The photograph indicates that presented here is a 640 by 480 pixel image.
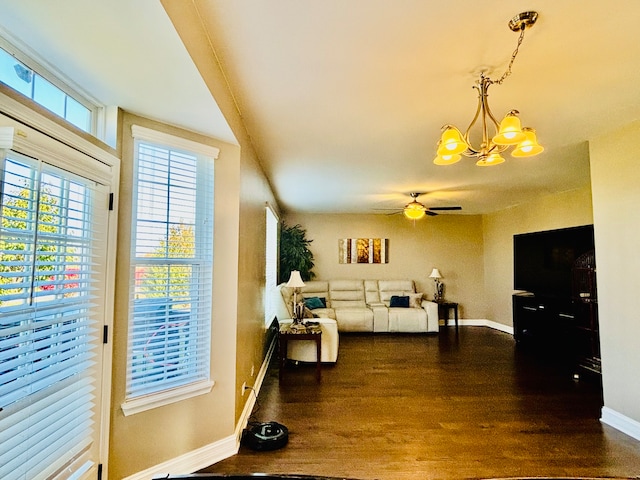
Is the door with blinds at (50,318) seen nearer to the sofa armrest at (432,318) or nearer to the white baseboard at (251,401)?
the white baseboard at (251,401)

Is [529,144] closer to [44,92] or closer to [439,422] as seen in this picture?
[439,422]

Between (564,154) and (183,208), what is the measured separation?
149 inches

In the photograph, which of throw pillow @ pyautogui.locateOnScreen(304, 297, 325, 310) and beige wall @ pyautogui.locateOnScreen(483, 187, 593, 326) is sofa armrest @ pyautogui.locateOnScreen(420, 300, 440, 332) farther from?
throw pillow @ pyautogui.locateOnScreen(304, 297, 325, 310)

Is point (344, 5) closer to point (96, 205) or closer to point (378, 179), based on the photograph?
point (96, 205)

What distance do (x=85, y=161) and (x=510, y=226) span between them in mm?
7251

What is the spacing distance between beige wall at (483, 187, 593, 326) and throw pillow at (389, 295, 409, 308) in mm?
1968

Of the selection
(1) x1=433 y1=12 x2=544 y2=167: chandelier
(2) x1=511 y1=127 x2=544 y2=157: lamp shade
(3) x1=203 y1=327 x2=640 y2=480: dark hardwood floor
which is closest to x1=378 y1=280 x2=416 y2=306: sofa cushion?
(3) x1=203 y1=327 x2=640 y2=480: dark hardwood floor

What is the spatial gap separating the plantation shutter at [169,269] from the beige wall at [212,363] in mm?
54

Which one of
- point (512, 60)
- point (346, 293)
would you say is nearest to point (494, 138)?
point (512, 60)

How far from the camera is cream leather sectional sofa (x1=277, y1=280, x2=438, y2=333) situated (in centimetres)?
690

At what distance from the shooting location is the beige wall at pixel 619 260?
9.23 feet

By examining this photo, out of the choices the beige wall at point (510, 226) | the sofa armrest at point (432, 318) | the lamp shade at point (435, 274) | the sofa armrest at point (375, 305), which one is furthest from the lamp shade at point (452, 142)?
the lamp shade at point (435, 274)

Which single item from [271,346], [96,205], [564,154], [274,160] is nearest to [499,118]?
[564,154]

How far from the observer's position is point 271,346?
5.45 meters
